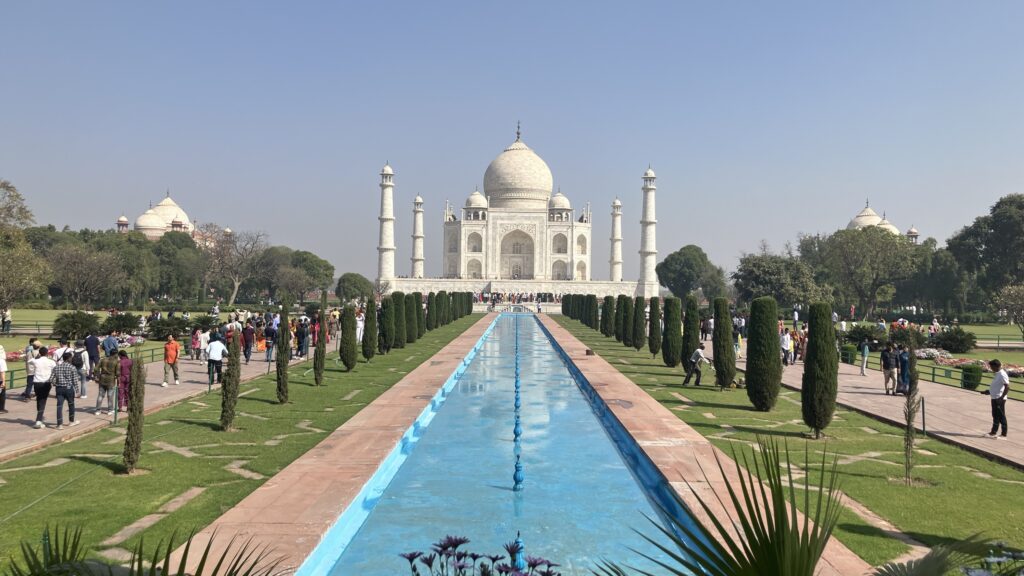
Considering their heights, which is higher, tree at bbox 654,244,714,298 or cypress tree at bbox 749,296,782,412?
tree at bbox 654,244,714,298

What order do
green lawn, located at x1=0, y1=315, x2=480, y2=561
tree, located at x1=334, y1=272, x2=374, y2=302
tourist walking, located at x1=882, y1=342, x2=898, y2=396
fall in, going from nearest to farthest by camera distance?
1. green lawn, located at x1=0, y1=315, x2=480, y2=561
2. tourist walking, located at x1=882, y1=342, x2=898, y2=396
3. tree, located at x1=334, y1=272, x2=374, y2=302

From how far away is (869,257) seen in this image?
3938cm

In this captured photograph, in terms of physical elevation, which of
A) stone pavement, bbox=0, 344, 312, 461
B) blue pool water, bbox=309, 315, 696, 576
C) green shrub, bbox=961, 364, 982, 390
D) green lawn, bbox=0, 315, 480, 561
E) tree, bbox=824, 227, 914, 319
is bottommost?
blue pool water, bbox=309, 315, 696, 576

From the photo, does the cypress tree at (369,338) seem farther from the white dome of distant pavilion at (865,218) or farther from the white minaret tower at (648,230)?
the white dome of distant pavilion at (865,218)

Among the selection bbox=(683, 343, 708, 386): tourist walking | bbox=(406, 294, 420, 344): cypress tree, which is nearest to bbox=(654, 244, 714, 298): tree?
bbox=(406, 294, 420, 344): cypress tree

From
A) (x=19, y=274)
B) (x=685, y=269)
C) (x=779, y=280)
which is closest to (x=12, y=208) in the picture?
(x=19, y=274)

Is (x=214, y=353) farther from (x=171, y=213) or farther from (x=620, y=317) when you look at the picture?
(x=171, y=213)

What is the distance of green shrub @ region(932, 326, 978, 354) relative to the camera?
782 inches

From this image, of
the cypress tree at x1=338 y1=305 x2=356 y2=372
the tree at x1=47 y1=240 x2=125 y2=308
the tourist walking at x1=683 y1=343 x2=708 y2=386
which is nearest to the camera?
the tourist walking at x1=683 y1=343 x2=708 y2=386

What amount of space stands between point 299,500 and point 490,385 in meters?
7.87

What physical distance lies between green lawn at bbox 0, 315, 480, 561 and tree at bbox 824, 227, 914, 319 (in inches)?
1385

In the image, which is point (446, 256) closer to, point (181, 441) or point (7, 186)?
point (7, 186)

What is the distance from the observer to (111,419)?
29.2 ft

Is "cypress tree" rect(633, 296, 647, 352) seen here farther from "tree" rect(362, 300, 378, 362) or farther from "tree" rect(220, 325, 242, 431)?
"tree" rect(220, 325, 242, 431)
